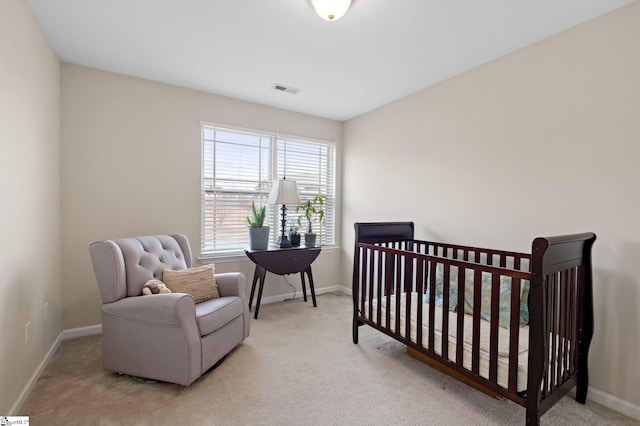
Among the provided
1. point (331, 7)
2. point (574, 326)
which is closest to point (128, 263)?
point (331, 7)

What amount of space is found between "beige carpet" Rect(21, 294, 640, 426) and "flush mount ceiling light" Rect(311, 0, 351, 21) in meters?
2.25

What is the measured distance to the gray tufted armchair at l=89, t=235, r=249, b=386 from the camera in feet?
6.15

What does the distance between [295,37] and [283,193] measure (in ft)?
5.02

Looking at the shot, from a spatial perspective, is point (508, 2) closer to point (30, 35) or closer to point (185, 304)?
point (185, 304)

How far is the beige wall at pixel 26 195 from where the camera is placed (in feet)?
5.19

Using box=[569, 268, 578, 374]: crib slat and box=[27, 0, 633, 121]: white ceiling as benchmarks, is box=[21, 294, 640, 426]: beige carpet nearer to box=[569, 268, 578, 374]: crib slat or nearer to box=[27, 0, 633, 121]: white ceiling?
box=[569, 268, 578, 374]: crib slat

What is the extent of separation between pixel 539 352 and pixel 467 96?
6.79 feet

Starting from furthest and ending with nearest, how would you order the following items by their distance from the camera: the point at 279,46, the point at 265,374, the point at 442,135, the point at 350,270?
the point at 350,270 → the point at 442,135 → the point at 279,46 → the point at 265,374

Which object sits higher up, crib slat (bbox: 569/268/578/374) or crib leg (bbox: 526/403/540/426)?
crib slat (bbox: 569/268/578/374)

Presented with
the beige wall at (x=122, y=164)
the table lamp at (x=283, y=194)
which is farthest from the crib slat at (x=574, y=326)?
the beige wall at (x=122, y=164)

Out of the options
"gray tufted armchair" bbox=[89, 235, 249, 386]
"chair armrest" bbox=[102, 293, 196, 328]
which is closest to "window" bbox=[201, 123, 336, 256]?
"gray tufted armchair" bbox=[89, 235, 249, 386]

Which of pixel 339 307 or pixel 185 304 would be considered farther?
pixel 339 307

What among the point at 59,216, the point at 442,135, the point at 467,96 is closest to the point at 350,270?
the point at 442,135

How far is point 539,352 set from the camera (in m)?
1.42
